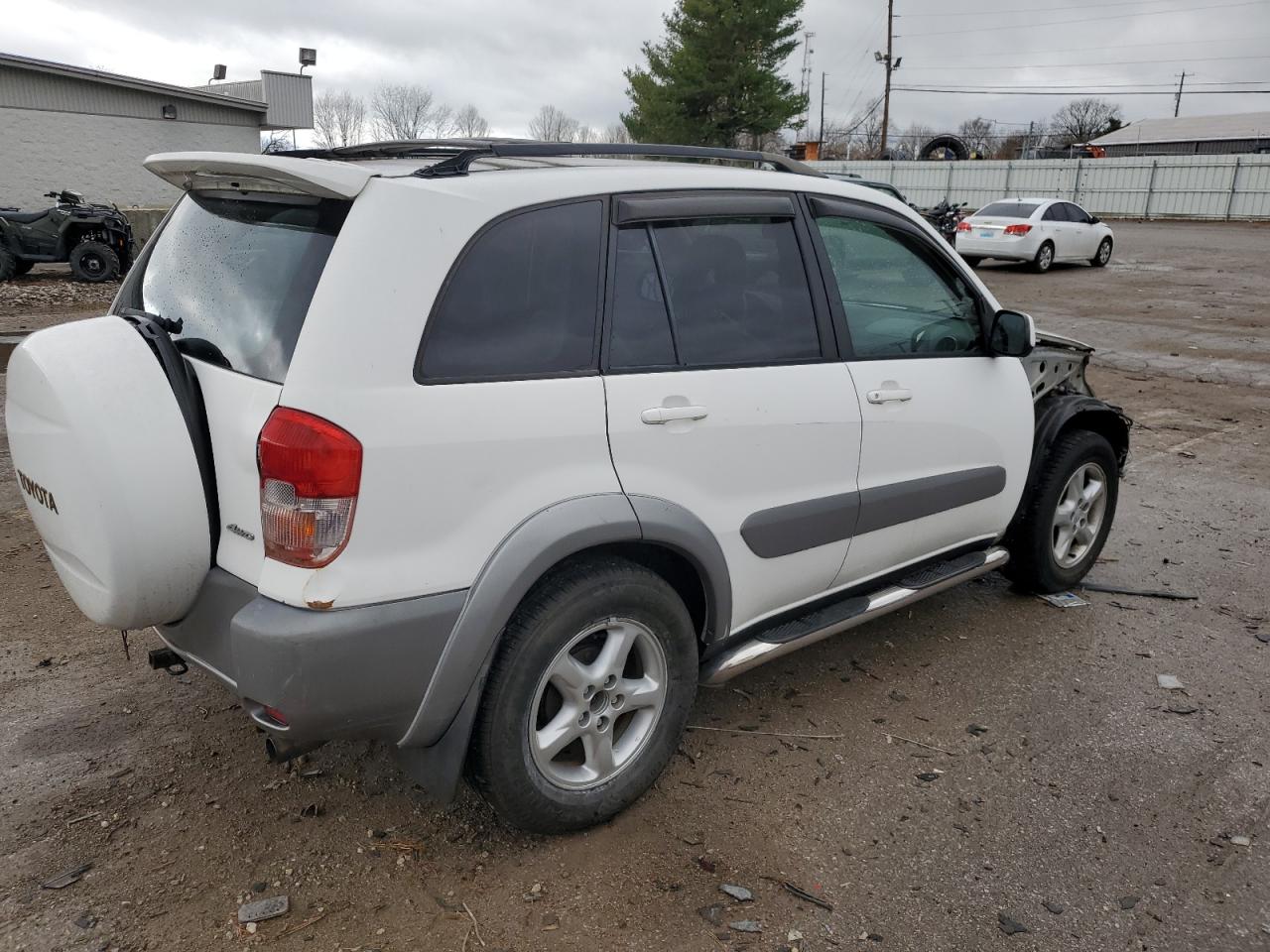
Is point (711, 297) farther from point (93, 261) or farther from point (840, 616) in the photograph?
point (93, 261)

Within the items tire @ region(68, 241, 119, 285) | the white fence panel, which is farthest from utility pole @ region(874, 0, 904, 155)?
tire @ region(68, 241, 119, 285)

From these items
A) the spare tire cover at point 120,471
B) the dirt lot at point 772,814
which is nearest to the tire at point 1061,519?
the dirt lot at point 772,814

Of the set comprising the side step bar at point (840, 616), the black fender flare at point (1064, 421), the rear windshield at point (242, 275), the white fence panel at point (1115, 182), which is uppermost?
the white fence panel at point (1115, 182)

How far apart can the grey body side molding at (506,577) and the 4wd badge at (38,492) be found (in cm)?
114

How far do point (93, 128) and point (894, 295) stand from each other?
27962mm

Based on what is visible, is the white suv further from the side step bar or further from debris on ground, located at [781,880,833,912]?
debris on ground, located at [781,880,833,912]

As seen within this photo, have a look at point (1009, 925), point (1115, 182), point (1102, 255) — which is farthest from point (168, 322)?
point (1115, 182)

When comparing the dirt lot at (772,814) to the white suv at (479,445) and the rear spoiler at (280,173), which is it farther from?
the rear spoiler at (280,173)

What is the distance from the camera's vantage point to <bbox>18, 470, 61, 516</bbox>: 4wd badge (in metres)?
2.58

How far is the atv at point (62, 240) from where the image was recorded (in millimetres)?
15781

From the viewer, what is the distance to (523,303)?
2574 millimetres

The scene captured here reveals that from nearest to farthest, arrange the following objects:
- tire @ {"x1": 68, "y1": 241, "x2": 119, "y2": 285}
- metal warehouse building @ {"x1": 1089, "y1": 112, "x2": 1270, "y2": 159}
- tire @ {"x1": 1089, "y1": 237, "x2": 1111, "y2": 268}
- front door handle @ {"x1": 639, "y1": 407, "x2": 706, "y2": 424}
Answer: front door handle @ {"x1": 639, "y1": 407, "x2": 706, "y2": 424}, tire @ {"x1": 68, "y1": 241, "x2": 119, "y2": 285}, tire @ {"x1": 1089, "y1": 237, "x2": 1111, "y2": 268}, metal warehouse building @ {"x1": 1089, "y1": 112, "x2": 1270, "y2": 159}

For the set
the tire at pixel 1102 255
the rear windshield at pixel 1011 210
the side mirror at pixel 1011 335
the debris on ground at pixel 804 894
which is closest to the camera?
the debris on ground at pixel 804 894

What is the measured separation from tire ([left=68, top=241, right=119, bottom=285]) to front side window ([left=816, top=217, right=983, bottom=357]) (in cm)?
1586
